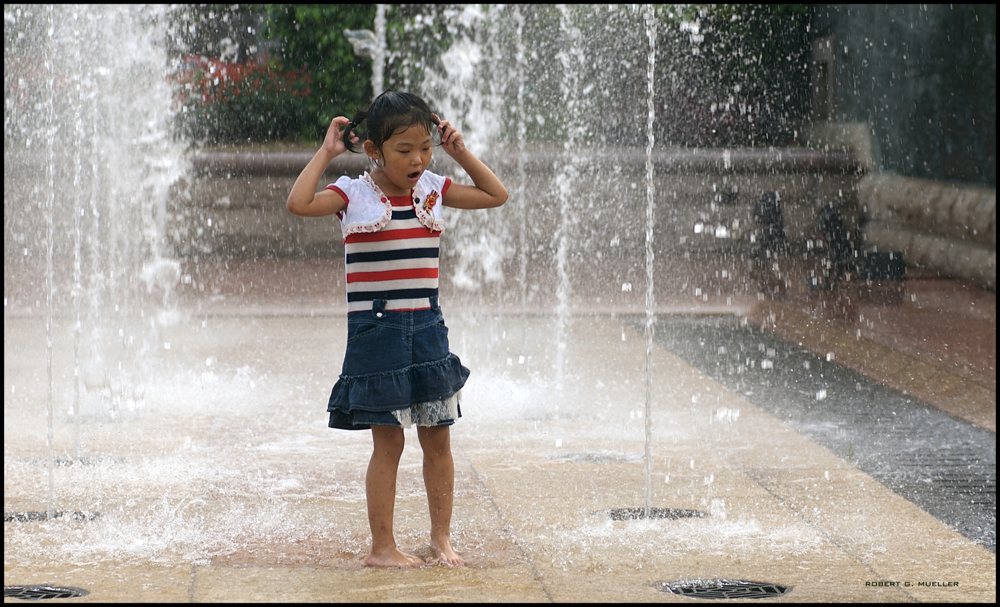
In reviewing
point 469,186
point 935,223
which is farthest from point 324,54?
point 469,186

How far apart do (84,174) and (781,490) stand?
28.1 feet

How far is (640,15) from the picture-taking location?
14.7 m

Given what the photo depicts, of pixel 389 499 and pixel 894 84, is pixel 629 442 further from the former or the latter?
pixel 894 84

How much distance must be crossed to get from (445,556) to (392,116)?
1126mm

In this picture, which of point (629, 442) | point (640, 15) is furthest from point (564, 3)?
point (629, 442)

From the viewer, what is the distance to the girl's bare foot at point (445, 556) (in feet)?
12.7

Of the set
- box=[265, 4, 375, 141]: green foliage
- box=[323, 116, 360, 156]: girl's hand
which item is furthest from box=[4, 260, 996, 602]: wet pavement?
box=[265, 4, 375, 141]: green foliage

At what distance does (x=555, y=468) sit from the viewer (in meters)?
5.13

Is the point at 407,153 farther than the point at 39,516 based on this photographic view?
No

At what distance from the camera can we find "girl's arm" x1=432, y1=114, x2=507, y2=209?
3.94 meters

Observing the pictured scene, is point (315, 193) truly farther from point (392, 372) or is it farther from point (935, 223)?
point (935, 223)

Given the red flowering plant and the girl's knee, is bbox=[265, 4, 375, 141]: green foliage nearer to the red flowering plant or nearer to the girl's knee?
the red flowering plant

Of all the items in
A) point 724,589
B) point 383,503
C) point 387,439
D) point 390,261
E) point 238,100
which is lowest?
point 724,589

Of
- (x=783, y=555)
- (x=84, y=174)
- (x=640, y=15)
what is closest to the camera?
(x=783, y=555)
